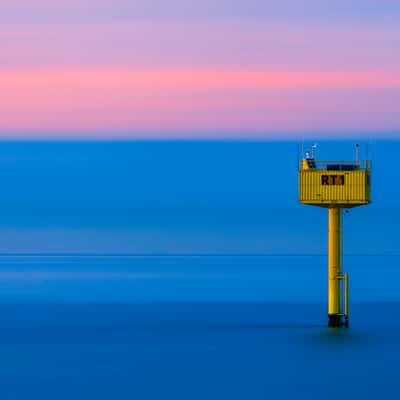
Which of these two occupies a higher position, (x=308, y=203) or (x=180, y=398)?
(x=308, y=203)

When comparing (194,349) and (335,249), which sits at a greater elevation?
(335,249)

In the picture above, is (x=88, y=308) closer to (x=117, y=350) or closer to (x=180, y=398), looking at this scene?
(x=117, y=350)

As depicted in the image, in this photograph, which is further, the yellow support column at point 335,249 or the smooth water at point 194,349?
the yellow support column at point 335,249

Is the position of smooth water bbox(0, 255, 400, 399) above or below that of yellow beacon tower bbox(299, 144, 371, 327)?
below

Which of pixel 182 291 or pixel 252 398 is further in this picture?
pixel 182 291

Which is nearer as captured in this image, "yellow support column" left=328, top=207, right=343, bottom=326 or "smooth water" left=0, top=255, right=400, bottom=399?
"smooth water" left=0, top=255, right=400, bottom=399

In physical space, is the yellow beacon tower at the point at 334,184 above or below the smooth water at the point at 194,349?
above

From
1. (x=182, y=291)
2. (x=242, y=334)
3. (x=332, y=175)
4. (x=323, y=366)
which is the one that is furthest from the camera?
(x=182, y=291)

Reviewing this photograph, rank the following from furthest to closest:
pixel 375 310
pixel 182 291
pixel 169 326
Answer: pixel 182 291 → pixel 375 310 → pixel 169 326

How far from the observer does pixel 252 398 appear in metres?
47.3

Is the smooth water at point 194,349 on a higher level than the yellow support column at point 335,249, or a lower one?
lower

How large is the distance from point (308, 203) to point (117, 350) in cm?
896

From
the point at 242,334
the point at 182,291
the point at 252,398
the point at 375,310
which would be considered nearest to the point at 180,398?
the point at 252,398

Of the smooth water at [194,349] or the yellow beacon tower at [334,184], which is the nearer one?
the smooth water at [194,349]
